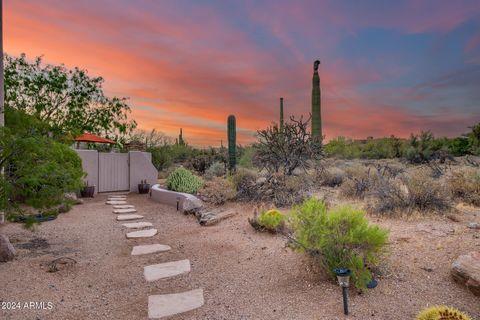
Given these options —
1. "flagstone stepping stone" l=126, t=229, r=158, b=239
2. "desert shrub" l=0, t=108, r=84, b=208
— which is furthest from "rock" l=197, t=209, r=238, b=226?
"desert shrub" l=0, t=108, r=84, b=208

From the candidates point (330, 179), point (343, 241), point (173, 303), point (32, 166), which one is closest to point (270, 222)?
point (343, 241)

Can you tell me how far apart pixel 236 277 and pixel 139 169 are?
10050mm

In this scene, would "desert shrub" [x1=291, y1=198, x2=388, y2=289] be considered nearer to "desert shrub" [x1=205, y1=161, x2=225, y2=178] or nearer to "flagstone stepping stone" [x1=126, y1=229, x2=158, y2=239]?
"flagstone stepping stone" [x1=126, y1=229, x2=158, y2=239]

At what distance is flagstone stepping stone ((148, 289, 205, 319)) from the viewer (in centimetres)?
273

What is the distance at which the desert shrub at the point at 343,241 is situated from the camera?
117 inches

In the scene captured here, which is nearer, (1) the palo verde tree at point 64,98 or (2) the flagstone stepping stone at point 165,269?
(2) the flagstone stepping stone at point 165,269

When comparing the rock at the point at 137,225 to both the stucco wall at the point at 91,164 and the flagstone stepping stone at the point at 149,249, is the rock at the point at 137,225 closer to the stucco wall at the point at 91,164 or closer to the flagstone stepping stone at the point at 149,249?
the flagstone stepping stone at the point at 149,249

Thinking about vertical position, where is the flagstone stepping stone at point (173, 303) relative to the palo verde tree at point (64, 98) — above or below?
below

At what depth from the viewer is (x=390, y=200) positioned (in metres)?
5.54

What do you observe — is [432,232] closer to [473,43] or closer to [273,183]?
[273,183]

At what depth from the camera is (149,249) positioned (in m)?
4.65

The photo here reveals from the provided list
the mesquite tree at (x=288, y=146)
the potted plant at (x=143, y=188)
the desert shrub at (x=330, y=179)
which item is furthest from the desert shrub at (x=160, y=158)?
the desert shrub at (x=330, y=179)

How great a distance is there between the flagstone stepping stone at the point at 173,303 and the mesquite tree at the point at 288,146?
5.84 meters

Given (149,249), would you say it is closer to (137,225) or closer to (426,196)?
(137,225)
